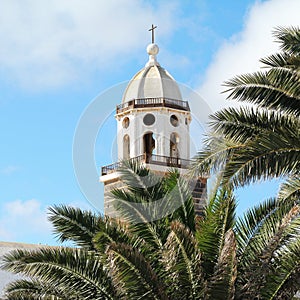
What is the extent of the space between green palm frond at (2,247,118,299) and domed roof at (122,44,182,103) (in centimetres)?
1876

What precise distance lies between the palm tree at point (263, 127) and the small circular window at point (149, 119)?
55.6ft

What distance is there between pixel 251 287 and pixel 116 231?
8.31ft

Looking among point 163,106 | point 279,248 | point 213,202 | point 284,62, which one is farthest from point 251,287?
point 163,106

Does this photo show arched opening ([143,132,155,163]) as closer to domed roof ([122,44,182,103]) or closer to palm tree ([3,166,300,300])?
domed roof ([122,44,182,103])

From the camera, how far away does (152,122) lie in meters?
35.8

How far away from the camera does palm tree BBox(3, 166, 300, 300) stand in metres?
16.4

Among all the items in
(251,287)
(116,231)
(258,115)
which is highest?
(258,115)

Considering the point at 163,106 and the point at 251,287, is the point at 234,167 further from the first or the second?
the point at 163,106

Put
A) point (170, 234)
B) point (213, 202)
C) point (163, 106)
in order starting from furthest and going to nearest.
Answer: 1. point (163, 106)
2. point (213, 202)
3. point (170, 234)

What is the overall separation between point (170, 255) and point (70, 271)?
70.1 inches

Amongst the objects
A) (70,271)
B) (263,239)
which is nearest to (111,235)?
(70,271)

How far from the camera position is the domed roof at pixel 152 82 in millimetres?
35906

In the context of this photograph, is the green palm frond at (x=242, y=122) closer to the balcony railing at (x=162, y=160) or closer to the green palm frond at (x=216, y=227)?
the green palm frond at (x=216, y=227)

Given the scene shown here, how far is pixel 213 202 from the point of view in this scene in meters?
18.0
